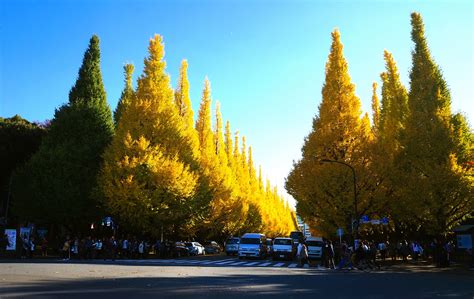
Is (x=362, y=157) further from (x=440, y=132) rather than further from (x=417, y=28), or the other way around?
(x=417, y=28)

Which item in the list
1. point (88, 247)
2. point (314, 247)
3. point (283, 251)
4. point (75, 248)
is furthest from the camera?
point (283, 251)

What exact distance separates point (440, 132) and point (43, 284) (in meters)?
26.7

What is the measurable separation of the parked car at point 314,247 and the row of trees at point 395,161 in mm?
1184

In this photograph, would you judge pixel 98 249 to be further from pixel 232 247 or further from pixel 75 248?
pixel 232 247

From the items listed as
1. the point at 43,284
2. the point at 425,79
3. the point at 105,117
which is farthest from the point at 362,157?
the point at 43,284

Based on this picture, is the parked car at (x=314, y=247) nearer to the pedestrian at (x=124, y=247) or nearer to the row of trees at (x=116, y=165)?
the row of trees at (x=116, y=165)

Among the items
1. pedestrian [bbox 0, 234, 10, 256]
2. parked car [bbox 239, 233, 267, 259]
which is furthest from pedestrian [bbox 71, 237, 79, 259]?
parked car [bbox 239, 233, 267, 259]

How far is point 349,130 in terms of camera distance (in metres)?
31.7

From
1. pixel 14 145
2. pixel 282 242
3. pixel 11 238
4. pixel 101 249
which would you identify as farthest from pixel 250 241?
pixel 14 145

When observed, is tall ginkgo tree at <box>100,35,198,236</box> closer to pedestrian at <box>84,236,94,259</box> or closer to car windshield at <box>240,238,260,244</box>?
pedestrian at <box>84,236,94,259</box>

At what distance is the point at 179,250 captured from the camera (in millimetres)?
37656

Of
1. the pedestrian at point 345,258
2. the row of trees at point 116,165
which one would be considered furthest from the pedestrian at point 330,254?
the row of trees at point 116,165

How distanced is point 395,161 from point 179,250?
20197 mm

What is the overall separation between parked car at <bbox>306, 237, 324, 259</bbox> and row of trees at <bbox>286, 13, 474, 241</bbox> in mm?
1184
